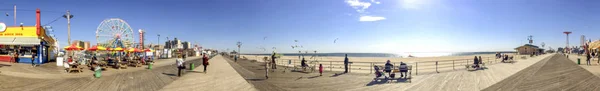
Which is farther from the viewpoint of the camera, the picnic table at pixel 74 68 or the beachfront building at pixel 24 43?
the beachfront building at pixel 24 43

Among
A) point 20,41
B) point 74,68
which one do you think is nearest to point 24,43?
point 20,41

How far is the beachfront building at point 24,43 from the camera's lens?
24500mm

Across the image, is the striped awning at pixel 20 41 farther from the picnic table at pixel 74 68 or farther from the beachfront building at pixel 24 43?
the picnic table at pixel 74 68

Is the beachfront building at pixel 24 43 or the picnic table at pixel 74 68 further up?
the beachfront building at pixel 24 43

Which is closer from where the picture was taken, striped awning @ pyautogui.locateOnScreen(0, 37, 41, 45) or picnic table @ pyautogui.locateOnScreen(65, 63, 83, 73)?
picnic table @ pyautogui.locateOnScreen(65, 63, 83, 73)

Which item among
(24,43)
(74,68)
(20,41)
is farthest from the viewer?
(20,41)

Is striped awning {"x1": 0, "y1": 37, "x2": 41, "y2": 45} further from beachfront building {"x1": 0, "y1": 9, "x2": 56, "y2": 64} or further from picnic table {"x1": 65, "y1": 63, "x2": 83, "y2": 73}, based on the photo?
picnic table {"x1": 65, "y1": 63, "x2": 83, "y2": 73}

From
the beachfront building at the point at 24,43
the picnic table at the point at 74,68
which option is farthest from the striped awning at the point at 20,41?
the picnic table at the point at 74,68

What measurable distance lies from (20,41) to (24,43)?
3.19 ft

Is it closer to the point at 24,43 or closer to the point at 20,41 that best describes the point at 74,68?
the point at 24,43

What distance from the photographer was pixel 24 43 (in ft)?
80.4

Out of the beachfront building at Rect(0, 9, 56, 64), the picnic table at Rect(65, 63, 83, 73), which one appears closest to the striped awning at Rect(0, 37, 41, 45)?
the beachfront building at Rect(0, 9, 56, 64)

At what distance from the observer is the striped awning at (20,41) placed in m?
24.5

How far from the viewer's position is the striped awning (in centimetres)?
2454
